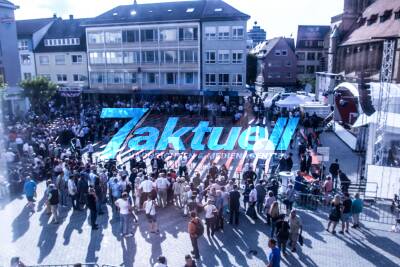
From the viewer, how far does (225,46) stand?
3922cm

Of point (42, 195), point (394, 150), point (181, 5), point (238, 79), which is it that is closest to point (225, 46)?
point (238, 79)

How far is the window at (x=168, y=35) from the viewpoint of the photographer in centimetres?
4028

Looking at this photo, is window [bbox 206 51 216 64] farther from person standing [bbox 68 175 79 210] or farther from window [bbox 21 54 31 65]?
person standing [bbox 68 175 79 210]

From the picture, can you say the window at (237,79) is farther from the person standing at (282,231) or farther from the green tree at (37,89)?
the person standing at (282,231)

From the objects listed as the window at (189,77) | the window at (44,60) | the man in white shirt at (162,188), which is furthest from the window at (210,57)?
the man in white shirt at (162,188)

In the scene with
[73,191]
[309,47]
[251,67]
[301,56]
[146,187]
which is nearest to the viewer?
[146,187]

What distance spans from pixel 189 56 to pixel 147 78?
6013 millimetres

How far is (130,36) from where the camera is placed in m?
42.1

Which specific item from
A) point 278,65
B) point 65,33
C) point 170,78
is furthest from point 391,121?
point 278,65

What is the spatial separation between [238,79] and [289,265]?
103ft

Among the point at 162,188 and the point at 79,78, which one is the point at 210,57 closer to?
the point at 79,78

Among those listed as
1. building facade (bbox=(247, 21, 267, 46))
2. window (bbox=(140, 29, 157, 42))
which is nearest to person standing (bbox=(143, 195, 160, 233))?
window (bbox=(140, 29, 157, 42))

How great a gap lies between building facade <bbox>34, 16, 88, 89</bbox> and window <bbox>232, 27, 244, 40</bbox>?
64.2 feet

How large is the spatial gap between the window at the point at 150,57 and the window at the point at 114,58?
313 cm
